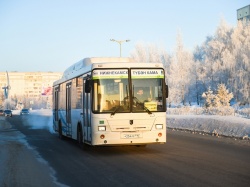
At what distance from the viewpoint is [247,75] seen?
60.8 m

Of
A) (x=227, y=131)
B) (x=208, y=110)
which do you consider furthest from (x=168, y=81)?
(x=227, y=131)

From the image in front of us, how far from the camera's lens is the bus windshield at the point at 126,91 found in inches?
601

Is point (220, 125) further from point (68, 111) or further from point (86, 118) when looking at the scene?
point (86, 118)

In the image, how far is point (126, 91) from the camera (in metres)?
15.4

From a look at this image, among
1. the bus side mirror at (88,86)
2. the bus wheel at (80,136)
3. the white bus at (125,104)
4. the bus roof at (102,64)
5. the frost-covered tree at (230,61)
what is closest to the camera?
the white bus at (125,104)

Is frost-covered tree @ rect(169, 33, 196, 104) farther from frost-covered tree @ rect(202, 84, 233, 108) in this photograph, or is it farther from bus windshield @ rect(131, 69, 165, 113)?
bus windshield @ rect(131, 69, 165, 113)

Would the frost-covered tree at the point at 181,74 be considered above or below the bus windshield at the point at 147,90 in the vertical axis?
above

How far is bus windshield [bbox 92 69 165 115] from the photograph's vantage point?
50.1 ft

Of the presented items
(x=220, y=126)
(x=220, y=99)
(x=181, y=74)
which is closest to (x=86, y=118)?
(x=220, y=126)

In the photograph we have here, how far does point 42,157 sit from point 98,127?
2.04 meters

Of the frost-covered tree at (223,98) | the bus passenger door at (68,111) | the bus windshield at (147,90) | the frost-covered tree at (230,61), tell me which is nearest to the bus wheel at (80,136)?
the bus passenger door at (68,111)

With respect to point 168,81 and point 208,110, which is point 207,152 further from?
point 168,81

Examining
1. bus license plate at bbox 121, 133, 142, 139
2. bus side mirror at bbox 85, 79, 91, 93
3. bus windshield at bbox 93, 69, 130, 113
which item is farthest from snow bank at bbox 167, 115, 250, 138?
bus side mirror at bbox 85, 79, 91, 93

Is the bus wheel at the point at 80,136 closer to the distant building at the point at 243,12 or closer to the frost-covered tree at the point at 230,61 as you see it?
the frost-covered tree at the point at 230,61
